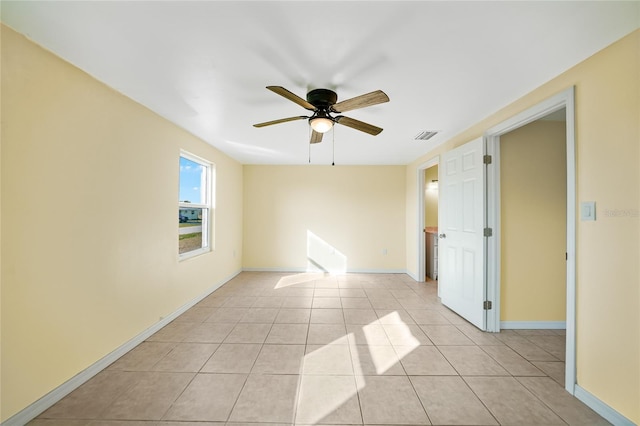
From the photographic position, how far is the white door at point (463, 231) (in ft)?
9.11

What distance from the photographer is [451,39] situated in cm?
152

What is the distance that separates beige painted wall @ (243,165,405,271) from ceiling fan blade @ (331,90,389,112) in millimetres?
3371

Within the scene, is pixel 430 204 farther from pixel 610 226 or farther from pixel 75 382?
pixel 75 382

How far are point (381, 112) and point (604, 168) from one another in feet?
5.76

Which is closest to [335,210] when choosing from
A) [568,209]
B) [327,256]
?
[327,256]

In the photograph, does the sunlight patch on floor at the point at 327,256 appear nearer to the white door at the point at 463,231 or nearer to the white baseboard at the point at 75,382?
the white door at the point at 463,231

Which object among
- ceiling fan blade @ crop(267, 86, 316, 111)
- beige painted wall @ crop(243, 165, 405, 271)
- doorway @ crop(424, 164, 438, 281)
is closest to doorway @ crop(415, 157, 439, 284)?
doorway @ crop(424, 164, 438, 281)

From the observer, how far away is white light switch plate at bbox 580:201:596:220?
1.66 m

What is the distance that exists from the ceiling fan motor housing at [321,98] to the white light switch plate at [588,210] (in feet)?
6.48

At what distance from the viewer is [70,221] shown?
→ 1777 millimetres

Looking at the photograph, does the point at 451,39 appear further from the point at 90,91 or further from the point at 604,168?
the point at 90,91

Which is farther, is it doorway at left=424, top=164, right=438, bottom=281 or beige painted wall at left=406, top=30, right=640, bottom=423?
doorway at left=424, top=164, right=438, bottom=281

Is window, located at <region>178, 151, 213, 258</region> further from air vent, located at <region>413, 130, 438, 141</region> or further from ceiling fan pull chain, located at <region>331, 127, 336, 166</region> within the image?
air vent, located at <region>413, 130, 438, 141</region>

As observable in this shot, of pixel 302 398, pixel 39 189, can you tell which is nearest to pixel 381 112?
pixel 302 398
